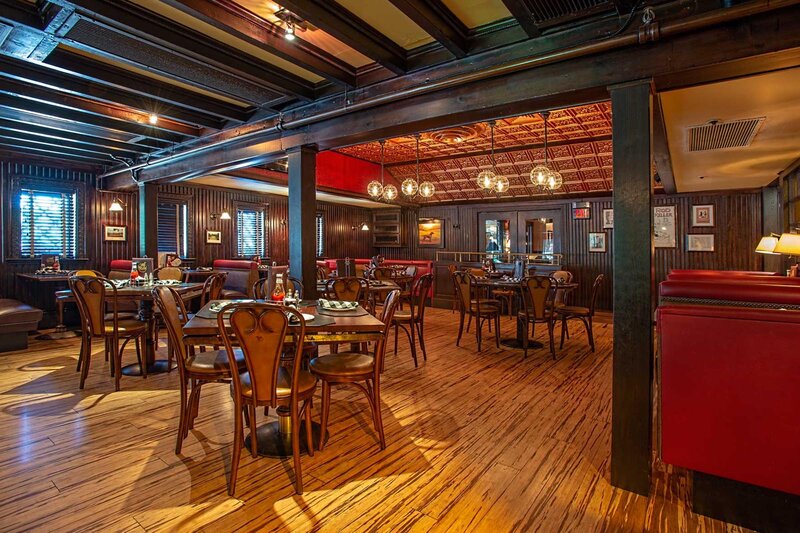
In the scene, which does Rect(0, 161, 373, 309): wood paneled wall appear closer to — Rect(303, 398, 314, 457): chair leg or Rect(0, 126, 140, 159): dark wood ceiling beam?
Rect(0, 126, 140, 159): dark wood ceiling beam

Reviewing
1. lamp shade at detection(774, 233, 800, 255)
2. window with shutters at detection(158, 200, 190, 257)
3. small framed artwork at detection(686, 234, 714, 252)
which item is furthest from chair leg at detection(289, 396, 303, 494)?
small framed artwork at detection(686, 234, 714, 252)

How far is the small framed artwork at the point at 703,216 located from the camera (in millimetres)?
8812

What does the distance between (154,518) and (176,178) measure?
19.2ft

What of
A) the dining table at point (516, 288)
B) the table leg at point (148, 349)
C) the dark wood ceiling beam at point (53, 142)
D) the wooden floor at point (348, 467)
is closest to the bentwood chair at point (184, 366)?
the wooden floor at point (348, 467)

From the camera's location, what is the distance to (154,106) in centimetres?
461

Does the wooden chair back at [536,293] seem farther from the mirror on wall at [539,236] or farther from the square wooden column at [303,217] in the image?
the mirror on wall at [539,236]

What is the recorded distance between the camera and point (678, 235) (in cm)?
913

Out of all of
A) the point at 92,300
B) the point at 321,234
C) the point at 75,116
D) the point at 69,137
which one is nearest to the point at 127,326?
the point at 92,300

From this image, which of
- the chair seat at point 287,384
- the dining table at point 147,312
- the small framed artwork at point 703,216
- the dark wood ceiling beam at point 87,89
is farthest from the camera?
the small framed artwork at point 703,216

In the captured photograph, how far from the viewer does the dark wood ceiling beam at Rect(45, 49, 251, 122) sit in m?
3.62

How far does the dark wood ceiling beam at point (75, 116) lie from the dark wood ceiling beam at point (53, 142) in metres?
1.20

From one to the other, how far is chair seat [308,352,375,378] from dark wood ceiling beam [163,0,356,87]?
2331 millimetres

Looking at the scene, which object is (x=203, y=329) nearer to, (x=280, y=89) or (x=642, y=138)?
(x=280, y=89)

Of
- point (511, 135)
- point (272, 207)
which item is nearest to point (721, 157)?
point (511, 135)
